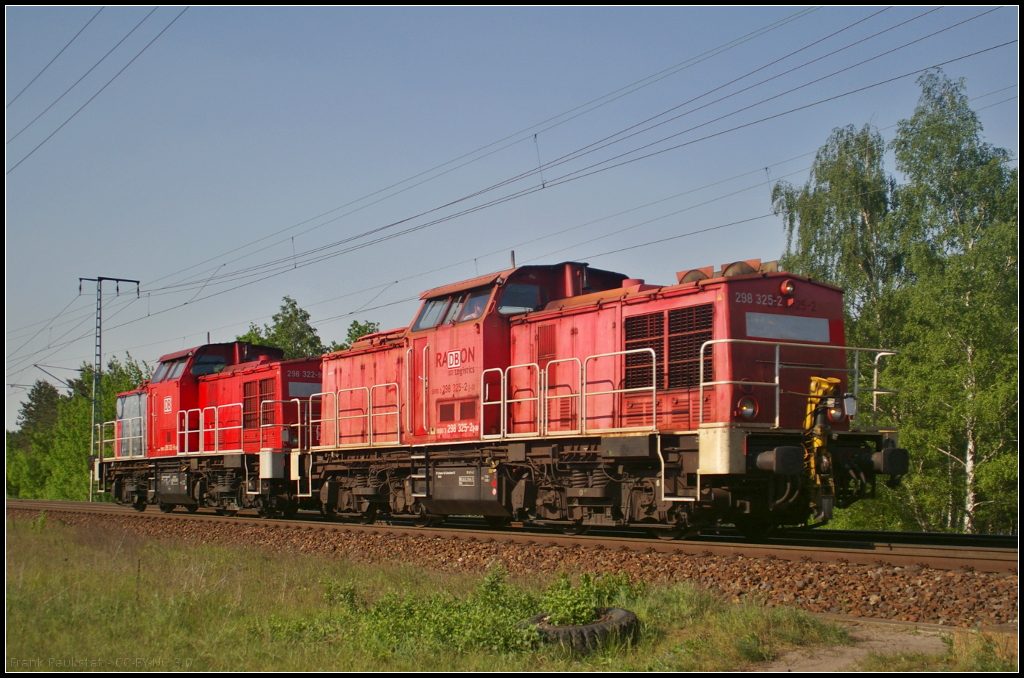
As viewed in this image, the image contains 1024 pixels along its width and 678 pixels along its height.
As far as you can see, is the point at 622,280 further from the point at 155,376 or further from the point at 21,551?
the point at 155,376

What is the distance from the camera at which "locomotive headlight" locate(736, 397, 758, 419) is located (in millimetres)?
10680

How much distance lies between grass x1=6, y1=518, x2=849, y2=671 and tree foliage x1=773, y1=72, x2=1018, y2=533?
60.4ft

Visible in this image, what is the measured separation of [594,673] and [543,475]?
23.3ft

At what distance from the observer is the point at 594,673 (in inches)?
231

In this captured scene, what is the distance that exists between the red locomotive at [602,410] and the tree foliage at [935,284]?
14237 mm

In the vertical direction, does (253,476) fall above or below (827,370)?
below

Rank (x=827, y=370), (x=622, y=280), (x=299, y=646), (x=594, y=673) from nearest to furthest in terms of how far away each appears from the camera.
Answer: (x=594, y=673) < (x=299, y=646) < (x=827, y=370) < (x=622, y=280)

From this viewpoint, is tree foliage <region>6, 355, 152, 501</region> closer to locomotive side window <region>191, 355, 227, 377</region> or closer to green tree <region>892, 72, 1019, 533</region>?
locomotive side window <region>191, 355, 227, 377</region>

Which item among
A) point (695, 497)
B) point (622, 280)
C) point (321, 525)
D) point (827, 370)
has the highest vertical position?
point (622, 280)

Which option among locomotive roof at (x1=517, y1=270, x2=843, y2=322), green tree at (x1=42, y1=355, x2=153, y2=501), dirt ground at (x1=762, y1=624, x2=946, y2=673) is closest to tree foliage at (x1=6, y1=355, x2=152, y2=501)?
green tree at (x1=42, y1=355, x2=153, y2=501)

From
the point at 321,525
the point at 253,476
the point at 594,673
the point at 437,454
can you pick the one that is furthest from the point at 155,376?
the point at 594,673

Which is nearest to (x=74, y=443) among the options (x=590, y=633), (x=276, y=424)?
(x=276, y=424)

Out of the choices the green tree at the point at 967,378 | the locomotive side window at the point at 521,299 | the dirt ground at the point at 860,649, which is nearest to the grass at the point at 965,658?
the dirt ground at the point at 860,649

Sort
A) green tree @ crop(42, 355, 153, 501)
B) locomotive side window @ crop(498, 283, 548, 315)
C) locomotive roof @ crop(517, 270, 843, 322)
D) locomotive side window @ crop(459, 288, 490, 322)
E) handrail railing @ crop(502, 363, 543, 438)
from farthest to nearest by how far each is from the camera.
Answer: green tree @ crop(42, 355, 153, 501) < locomotive side window @ crop(459, 288, 490, 322) < locomotive side window @ crop(498, 283, 548, 315) < handrail railing @ crop(502, 363, 543, 438) < locomotive roof @ crop(517, 270, 843, 322)
